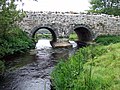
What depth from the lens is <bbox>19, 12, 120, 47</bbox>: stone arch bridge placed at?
39531 millimetres

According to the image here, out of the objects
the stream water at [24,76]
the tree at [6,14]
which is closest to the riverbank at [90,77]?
the stream water at [24,76]

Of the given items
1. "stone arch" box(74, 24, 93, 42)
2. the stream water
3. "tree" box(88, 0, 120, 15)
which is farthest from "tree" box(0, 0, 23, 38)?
"tree" box(88, 0, 120, 15)

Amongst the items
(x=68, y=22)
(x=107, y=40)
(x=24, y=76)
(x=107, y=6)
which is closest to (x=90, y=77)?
(x=24, y=76)

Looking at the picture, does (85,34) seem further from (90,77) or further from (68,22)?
(90,77)

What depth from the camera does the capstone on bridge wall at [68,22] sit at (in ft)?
129

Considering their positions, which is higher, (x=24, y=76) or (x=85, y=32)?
(x=85, y=32)

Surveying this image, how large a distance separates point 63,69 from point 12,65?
35.6 feet

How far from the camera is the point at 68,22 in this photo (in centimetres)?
4144

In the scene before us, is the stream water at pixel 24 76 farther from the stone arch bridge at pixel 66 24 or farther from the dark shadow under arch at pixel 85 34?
the dark shadow under arch at pixel 85 34

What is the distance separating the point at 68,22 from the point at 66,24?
414 millimetres

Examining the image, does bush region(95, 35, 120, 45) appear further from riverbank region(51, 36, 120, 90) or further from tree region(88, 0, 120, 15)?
riverbank region(51, 36, 120, 90)

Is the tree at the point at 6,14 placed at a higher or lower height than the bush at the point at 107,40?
higher

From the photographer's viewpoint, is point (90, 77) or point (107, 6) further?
point (107, 6)

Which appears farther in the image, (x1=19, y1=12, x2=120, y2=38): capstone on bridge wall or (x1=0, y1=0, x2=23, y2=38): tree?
(x1=19, y1=12, x2=120, y2=38): capstone on bridge wall
